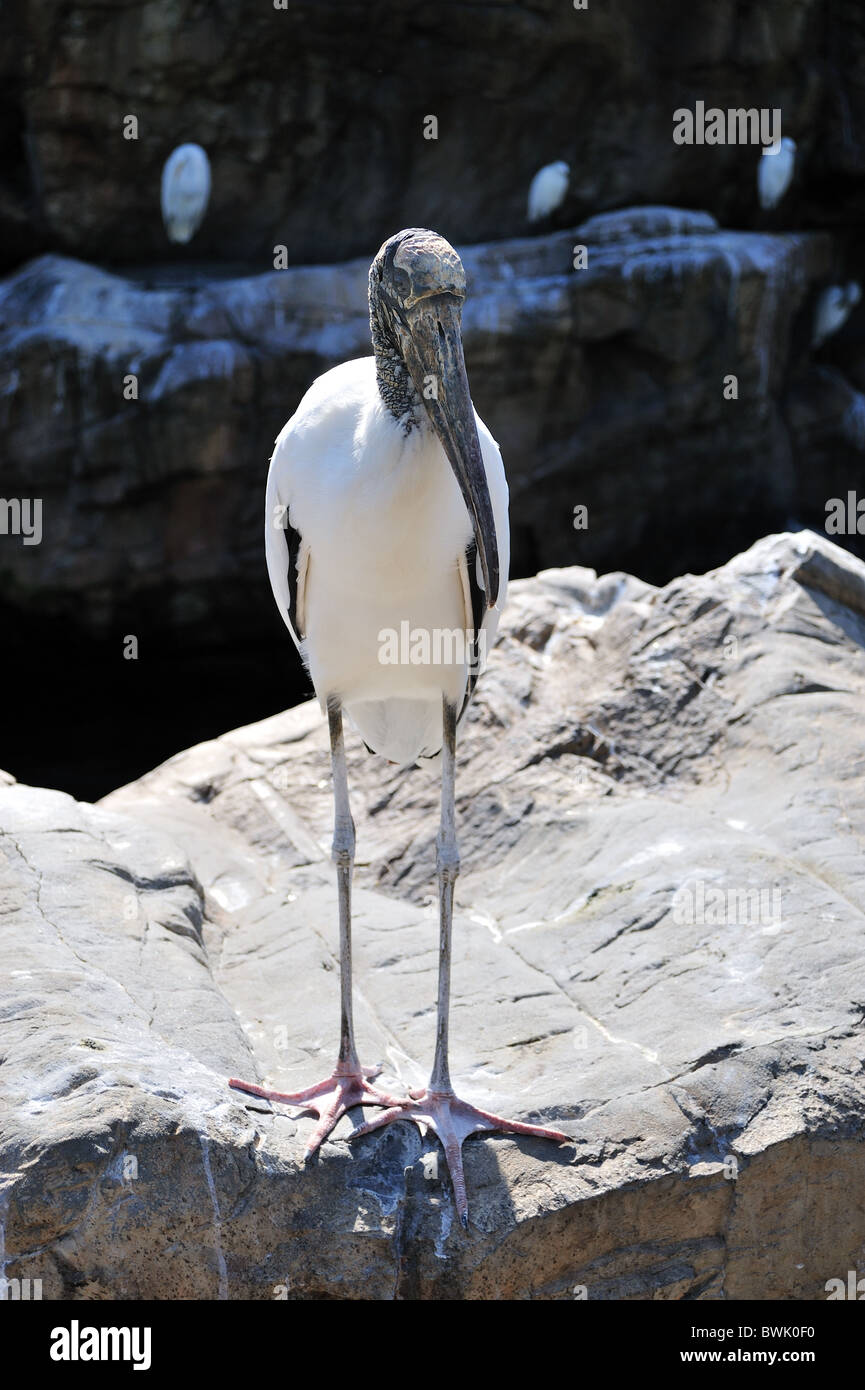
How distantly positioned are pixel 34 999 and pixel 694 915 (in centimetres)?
235

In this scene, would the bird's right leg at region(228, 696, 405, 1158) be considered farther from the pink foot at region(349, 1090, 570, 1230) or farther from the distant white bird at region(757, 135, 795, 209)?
the distant white bird at region(757, 135, 795, 209)

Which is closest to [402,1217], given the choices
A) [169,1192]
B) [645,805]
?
[169,1192]

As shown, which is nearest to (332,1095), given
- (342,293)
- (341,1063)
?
(341,1063)

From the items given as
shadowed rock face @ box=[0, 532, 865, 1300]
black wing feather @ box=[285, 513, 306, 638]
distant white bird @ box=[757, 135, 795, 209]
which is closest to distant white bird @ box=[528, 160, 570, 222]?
distant white bird @ box=[757, 135, 795, 209]

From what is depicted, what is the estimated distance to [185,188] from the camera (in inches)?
556

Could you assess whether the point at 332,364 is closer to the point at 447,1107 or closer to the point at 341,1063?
the point at 341,1063

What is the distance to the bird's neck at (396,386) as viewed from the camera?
12.4ft

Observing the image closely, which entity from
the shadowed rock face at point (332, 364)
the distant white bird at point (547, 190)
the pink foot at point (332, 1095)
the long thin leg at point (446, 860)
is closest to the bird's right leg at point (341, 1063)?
the pink foot at point (332, 1095)

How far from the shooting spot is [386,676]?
14.7 feet

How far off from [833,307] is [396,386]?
1371cm

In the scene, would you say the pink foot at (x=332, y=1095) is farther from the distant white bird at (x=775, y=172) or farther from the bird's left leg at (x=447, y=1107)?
the distant white bird at (x=775, y=172)

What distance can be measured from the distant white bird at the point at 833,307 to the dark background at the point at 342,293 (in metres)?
0.14

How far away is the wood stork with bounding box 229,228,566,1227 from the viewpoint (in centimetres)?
368

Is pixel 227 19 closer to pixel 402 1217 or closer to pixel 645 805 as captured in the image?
pixel 645 805
